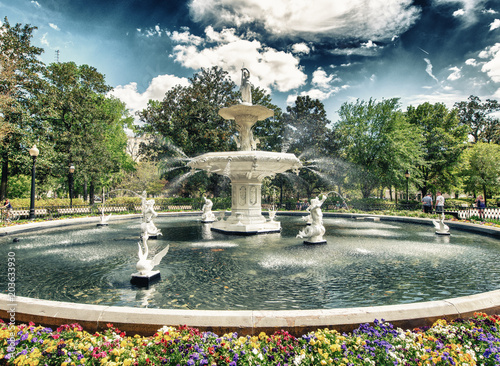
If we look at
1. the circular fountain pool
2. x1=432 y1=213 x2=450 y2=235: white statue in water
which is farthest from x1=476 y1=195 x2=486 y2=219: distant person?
the circular fountain pool

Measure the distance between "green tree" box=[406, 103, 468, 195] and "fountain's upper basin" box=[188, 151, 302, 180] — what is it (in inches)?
1049

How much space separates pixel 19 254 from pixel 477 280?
1200cm

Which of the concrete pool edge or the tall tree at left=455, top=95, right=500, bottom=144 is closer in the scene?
the concrete pool edge

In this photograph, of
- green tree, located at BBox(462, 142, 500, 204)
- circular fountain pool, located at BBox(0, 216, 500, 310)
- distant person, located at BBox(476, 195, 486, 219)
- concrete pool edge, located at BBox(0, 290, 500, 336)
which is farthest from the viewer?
green tree, located at BBox(462, 142, 500, 204)

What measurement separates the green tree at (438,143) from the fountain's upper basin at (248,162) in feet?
87.4

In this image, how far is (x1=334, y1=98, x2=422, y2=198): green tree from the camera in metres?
31.3

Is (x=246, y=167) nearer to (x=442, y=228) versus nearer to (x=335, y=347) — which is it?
(x=442, y=228)

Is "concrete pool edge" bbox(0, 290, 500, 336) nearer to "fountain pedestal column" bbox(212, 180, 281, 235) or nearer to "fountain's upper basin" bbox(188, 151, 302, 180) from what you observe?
"fountain's upper basin" bbox(188, 151, 302, 180)

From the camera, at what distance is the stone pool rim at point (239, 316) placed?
130 inches

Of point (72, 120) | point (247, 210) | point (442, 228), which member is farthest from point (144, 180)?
point (442, 228)

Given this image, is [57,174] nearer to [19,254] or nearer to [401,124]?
[19,254]

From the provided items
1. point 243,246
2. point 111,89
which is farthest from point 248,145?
point 111,89

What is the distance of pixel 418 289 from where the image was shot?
536cm

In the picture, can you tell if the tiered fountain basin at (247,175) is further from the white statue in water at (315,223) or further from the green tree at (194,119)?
the green tree at (194,119)
